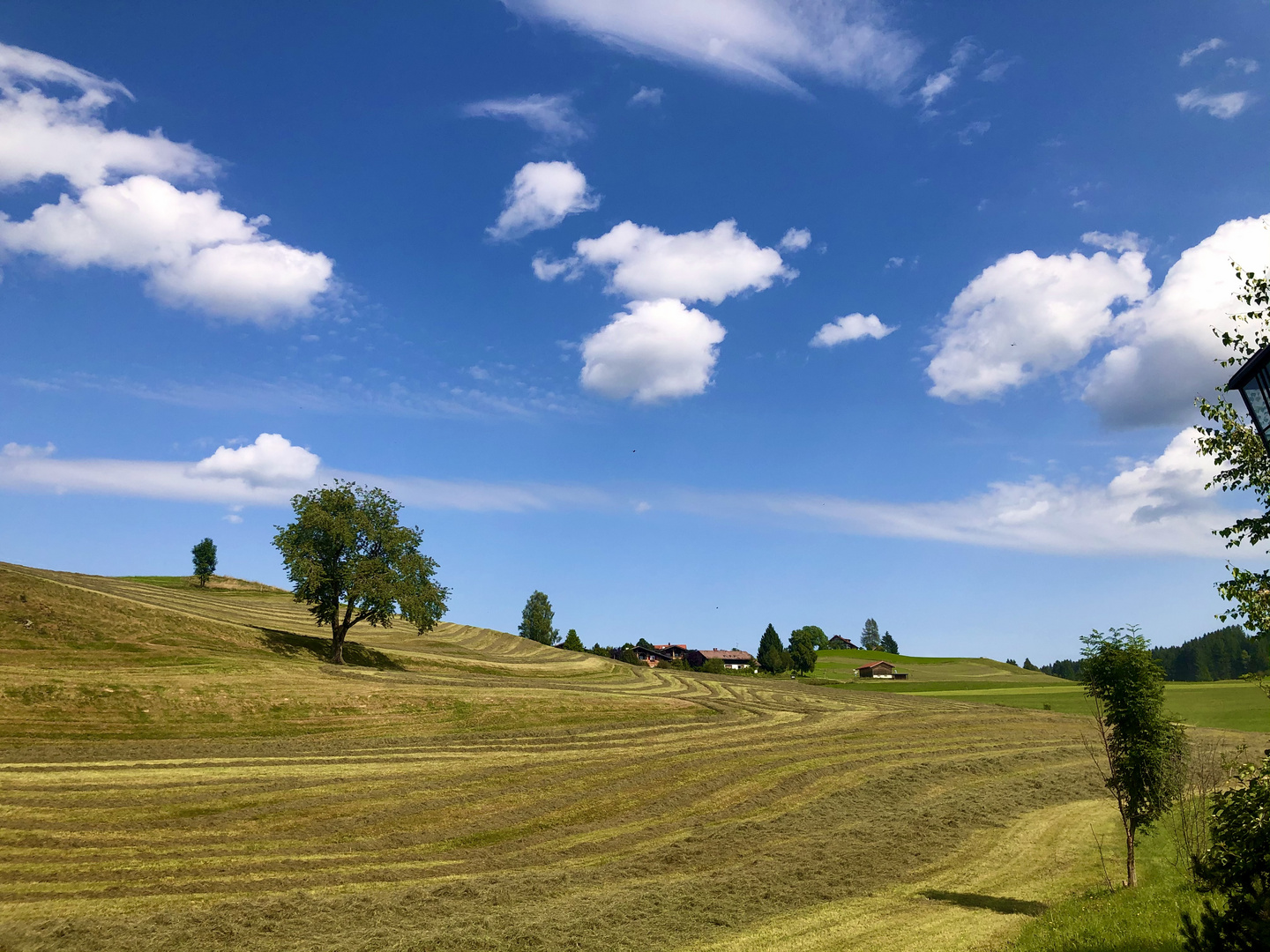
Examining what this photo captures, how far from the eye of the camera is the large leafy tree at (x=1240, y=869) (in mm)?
11156

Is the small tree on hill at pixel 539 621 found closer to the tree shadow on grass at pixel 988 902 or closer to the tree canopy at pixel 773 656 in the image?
the tree canopy at pixel 773 656

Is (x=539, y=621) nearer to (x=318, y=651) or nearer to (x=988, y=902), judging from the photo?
(x=318, y=651)

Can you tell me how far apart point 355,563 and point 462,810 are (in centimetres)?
4756

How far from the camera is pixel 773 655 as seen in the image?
528 feet

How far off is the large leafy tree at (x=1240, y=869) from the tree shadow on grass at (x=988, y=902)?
13.1m

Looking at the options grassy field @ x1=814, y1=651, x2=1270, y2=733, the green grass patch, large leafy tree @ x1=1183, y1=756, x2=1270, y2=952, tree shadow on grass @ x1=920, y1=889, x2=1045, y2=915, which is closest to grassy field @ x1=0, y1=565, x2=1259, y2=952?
A: tree shadow on grass @ x1=920, y1=889, x2=1045, y2=915

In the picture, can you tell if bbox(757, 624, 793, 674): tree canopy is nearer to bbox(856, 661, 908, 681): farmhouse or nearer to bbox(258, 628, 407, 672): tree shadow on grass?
bbox(856, 661, 908, 681): farmhouse

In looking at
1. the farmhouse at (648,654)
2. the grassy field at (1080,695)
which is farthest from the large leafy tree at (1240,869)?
the farmhouse at (648,654)

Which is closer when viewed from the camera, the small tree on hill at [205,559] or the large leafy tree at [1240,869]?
the large leafy tree at [1240,869]

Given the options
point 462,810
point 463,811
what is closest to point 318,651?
point 462,810

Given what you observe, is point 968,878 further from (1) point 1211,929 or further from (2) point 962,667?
(2) point 962,667

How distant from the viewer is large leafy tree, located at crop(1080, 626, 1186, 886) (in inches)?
1009

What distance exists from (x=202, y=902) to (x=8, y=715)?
27076 mm

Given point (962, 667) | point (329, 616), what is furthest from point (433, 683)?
point (962, 667)
